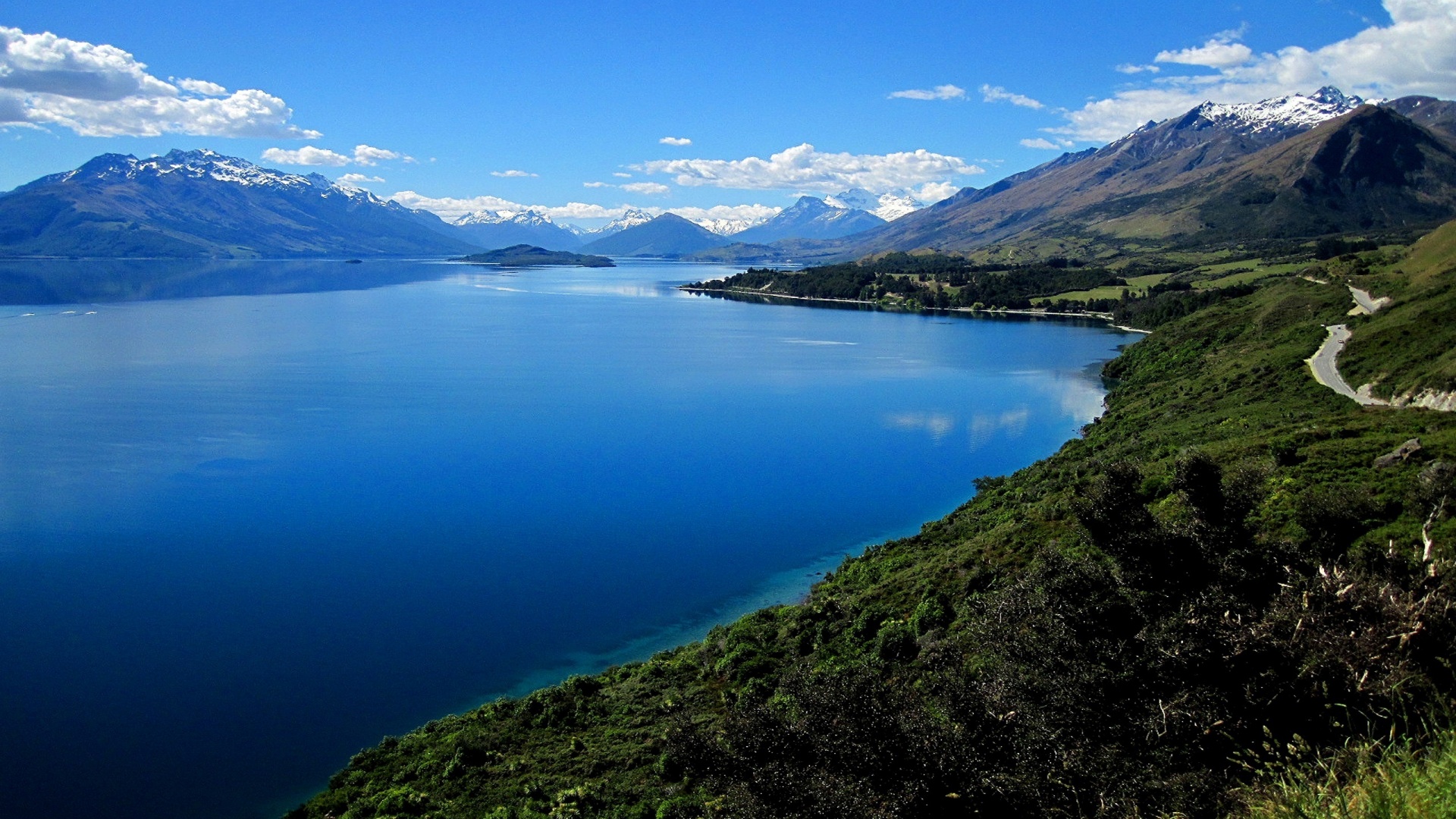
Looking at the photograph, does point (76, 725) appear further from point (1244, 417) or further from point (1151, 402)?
point (1151, 402)

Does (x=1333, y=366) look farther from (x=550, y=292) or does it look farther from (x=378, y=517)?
(x=550, y=292)

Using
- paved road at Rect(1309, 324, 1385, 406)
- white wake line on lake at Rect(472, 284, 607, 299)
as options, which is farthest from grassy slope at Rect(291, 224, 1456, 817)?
white wake line on lake at Rect(472, 284, 607, 299)

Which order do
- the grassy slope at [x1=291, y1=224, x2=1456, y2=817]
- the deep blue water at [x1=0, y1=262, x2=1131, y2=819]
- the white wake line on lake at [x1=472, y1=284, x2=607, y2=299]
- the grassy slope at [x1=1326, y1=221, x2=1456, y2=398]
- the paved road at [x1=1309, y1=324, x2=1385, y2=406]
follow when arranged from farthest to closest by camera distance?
the white wake line on lake at [x1=472, y1=284, x2=607, y2=299] < the paved road at [x1=1309, y1=324, x2=1385, y2=406] < the grassy slope at [x1=1326, y1=221, x2=1456, y2=398] < the deep blue water at [x1=0, y1=262, x2=1131, y2=819] < the grassy slope at [x1=291, y1=224, x2=1456, y2=817]

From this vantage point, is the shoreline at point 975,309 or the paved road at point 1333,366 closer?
the paved road at point 1333,366

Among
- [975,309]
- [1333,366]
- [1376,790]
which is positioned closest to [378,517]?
[1376,790]

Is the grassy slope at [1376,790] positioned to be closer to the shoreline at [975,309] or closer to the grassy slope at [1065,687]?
the grassy slope at [1065,687]

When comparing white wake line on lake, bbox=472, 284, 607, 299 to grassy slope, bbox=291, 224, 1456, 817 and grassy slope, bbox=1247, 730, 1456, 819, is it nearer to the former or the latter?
grassy slope, bbox=291, 224, 1456, 817

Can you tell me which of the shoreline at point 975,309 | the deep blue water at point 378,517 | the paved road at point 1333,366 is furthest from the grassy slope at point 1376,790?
the shoreline at point 975,309

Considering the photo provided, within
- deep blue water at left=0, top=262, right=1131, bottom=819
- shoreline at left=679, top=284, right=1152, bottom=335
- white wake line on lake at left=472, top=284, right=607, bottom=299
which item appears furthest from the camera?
white wake line on lake at left=472, top=284, right=607, bottom=299
